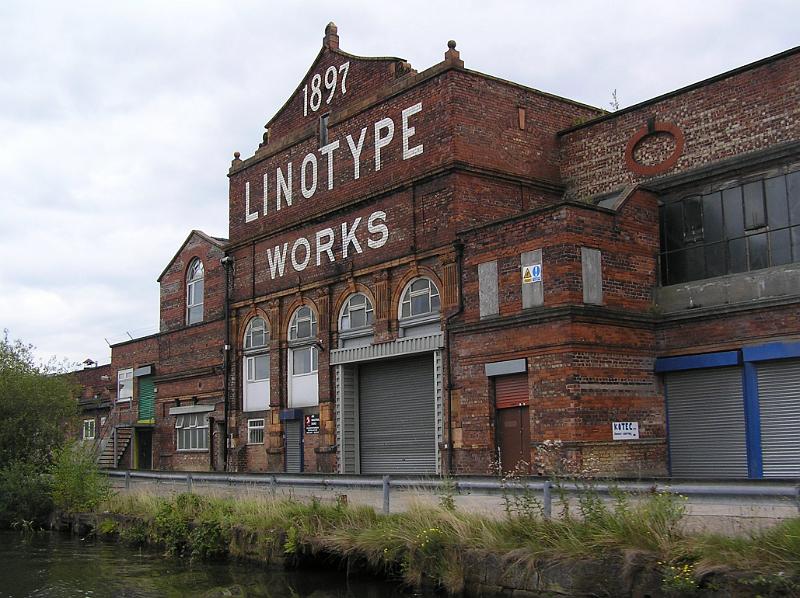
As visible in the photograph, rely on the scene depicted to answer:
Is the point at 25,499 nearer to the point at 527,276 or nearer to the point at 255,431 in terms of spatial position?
the point at 255,431

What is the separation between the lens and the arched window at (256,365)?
31016 mm

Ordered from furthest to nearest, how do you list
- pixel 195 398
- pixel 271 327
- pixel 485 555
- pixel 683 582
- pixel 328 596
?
pixel 195 398, pixel 271 327, pixel 328 596, pixel 485 555, pixel 683 582

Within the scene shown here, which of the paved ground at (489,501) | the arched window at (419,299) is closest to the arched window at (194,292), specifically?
the paved ground at (489,501)

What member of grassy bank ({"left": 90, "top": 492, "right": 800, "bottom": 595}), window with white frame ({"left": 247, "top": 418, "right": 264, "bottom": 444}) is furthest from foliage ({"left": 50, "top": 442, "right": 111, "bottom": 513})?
window with white frame ({"left": 247, "top": 418, "right": 264, "bottom": 444})

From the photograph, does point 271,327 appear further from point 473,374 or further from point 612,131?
point 612,131

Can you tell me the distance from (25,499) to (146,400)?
15881 mm

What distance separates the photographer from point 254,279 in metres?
31.5

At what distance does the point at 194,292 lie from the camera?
1468 inches

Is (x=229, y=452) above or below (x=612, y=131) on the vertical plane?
below

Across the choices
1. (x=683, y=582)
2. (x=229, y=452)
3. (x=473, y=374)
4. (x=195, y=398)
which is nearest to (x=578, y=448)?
(x=473, y=374)

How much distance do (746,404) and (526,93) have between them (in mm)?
10698

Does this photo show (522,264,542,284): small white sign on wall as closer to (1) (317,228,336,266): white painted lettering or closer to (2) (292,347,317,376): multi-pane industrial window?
(1) (317,228,336,266): white painted lettering

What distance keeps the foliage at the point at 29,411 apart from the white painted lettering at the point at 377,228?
10852mm

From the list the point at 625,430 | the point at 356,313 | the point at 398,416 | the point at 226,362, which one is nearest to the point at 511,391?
the point at 625,430
